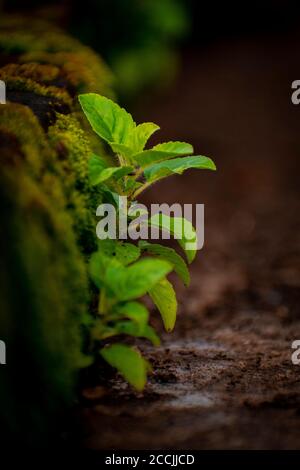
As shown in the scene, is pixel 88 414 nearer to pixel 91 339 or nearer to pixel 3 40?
pixel 91 339

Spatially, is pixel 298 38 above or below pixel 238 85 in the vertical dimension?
above

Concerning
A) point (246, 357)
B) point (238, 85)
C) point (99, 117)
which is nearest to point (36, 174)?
point (99, 117)

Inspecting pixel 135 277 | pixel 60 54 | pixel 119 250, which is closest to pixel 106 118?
pixel 119 250

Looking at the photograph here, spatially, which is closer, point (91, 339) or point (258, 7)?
point (91, 339)


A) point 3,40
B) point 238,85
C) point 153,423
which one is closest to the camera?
point 153,423

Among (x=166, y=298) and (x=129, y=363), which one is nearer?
(x=129, y=363)

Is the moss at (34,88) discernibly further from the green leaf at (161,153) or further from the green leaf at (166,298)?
the green leaf at (166,298)

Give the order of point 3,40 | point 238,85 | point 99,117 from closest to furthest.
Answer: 1. point 99,117
2. point 3,40
3. point 238,85

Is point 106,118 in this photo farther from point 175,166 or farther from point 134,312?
point 134,312

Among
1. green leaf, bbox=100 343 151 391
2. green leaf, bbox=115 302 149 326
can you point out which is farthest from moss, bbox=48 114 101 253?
green leaf, bbox=100 343 151 391
